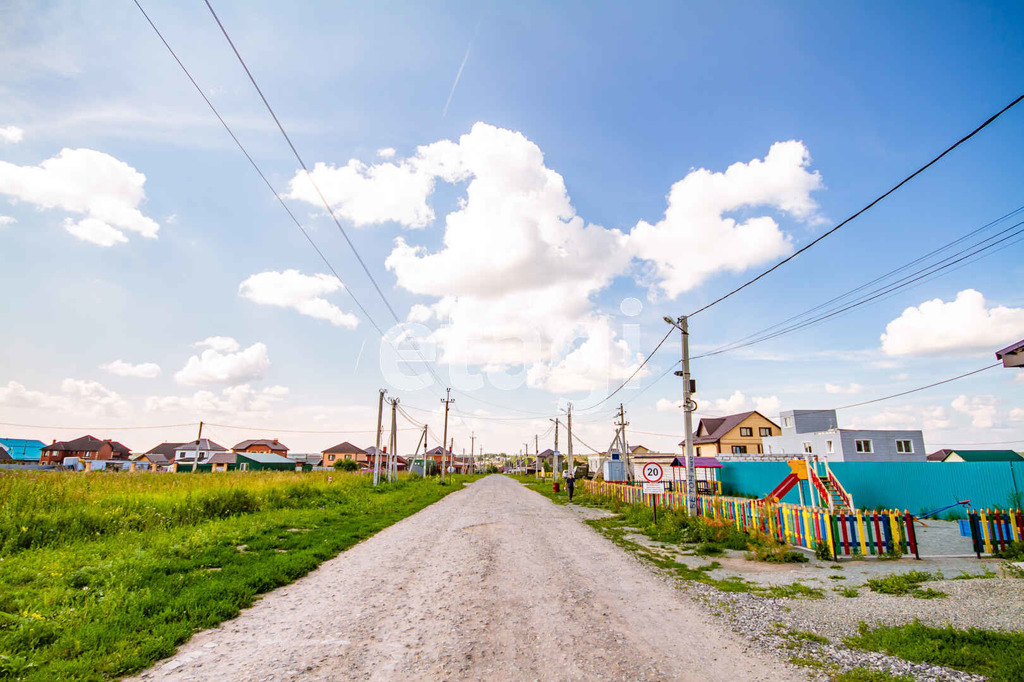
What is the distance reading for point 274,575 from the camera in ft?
27.9

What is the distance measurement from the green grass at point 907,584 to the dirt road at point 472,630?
11.9ft

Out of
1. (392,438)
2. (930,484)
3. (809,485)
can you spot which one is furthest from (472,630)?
(392,438)

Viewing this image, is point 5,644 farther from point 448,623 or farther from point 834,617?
Result: point 834,617

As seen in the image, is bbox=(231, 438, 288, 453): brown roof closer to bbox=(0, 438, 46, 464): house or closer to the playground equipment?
bbox=(0, 438, 46, 464): house

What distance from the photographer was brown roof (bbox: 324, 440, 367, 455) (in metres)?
121

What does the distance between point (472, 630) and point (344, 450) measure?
412ft

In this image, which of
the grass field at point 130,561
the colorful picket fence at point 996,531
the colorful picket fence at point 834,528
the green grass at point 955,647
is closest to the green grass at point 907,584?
the colorful picket fence at point 834,528

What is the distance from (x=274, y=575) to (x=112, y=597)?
7.68 feet

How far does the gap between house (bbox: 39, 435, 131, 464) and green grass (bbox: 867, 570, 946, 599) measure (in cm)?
11751

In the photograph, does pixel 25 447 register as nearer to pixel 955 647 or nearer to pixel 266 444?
pixel 266 444

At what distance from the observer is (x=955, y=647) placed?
5.56 meters

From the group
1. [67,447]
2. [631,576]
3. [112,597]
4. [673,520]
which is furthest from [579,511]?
[67,447]

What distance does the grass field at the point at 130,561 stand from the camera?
17.3 ft

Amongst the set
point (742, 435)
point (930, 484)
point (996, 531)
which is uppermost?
point (742, 435)
